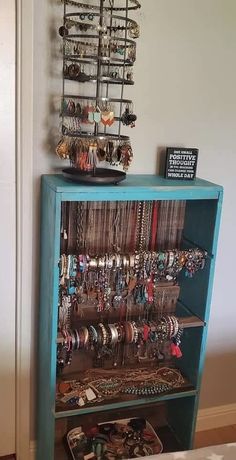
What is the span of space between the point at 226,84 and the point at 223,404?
1.42m

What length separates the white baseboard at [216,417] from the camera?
7.20 feet

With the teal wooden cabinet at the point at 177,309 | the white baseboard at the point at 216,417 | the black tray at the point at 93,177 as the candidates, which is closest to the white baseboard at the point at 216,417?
the white baseboard at the point at 216,417

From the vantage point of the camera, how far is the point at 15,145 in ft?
5.27

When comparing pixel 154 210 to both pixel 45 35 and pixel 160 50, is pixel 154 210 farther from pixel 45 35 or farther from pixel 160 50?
pixel 45 35

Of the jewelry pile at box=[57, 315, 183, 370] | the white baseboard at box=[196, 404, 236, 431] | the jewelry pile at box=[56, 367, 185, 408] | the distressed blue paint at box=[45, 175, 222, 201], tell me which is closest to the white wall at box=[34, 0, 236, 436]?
the distressed blue paint at box=[45, 175, 222, 201]

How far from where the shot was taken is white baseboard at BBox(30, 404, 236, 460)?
2193 millimetres

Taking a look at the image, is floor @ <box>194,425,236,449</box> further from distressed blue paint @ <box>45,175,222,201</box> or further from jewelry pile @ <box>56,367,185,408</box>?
distressed blue paint @ <box>45,175,222,201</box>

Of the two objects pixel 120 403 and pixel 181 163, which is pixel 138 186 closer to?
pixel 181 163

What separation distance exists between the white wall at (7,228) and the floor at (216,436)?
816 millimetres

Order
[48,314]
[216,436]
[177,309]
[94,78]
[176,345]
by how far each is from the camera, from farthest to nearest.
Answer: [216,436] < [177,309] < [176,345] < [48,314] < [94,78]

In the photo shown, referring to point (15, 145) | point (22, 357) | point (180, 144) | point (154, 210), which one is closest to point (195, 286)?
point (154, 210)

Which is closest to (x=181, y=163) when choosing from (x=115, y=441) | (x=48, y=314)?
(x=48, y=314)

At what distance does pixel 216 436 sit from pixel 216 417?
0.27ft

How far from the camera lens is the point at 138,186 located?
1.53 metres
